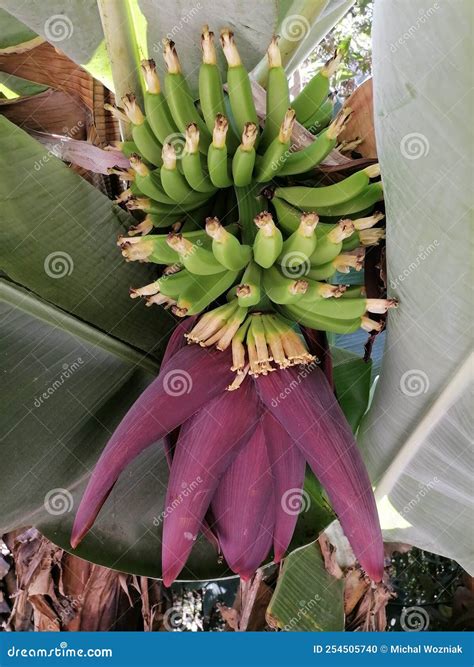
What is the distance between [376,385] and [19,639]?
0.53 meters

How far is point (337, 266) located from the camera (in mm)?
507

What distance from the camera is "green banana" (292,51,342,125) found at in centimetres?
56

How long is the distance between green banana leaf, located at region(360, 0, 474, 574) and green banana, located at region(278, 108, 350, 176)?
0.07 meters

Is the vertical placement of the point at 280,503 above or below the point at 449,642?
above

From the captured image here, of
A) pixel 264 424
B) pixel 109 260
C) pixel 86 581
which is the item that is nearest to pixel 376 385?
pixel 264 424

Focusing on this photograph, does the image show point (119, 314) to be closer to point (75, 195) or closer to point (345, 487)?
point (75, 195)

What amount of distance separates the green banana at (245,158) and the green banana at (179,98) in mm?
44

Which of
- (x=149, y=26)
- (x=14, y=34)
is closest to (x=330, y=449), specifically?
(x=149, y=26)

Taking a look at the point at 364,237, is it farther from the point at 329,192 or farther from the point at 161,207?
the point at 161,207

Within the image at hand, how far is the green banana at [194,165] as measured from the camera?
478 millimetres

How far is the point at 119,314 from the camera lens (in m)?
0.61

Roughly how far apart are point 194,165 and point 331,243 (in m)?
0.13

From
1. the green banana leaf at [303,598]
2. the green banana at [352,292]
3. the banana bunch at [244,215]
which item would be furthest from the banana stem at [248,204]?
the green banana leaf at [303,598]

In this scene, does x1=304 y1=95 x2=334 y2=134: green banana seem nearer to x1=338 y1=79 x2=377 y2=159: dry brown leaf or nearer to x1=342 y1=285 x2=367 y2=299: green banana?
x1=338 y1=79 x2=377 y2=159: dry brown leaf
